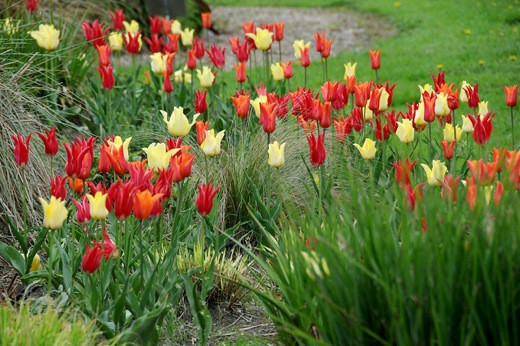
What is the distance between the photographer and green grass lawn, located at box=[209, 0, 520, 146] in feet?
26.9

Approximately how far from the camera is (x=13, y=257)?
4023 mm

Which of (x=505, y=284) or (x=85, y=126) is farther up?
(x=505, y=284)

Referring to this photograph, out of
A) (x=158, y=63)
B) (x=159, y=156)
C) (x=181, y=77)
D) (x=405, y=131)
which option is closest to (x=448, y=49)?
(x=181, y=77)

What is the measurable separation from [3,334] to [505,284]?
1622mm

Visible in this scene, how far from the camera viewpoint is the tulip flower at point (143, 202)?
10.7ft

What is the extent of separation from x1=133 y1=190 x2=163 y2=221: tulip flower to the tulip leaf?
0.98m

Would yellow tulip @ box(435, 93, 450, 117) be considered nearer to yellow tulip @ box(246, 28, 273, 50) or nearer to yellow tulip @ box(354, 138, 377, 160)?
yellow tulip @ box(354, 138, 377, 160)

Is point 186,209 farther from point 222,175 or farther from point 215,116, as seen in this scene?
point 215,116

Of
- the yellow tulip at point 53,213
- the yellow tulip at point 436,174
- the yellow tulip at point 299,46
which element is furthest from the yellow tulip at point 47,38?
the yellow tulip at point 436,174

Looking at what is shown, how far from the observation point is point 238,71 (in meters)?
5.68

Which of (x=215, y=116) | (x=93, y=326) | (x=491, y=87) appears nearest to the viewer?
(x=93, y=326)

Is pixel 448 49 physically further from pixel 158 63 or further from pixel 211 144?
pixel 211 144

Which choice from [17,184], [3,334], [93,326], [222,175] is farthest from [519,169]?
[17,184]

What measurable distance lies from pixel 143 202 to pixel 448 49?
711 cm
